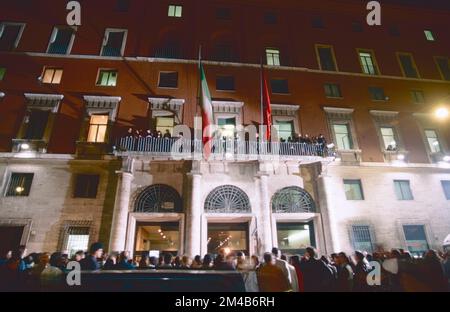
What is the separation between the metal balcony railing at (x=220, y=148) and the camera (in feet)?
49.8

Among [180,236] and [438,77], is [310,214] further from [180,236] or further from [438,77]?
[438,77]

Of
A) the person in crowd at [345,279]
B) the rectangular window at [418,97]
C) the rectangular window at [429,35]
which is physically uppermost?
the rectangular window at [429,35]

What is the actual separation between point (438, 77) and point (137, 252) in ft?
84.0

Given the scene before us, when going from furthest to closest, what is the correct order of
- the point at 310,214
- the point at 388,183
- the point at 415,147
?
the point at 415,147 < the point at 388,183 < the point at 310,214

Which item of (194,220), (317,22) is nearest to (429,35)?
(317,22)

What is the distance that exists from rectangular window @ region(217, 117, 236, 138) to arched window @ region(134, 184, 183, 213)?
16.1ft

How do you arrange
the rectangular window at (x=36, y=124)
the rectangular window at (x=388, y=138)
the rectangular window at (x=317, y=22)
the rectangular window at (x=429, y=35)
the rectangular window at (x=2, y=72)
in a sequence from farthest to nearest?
the rectangular window at (x=429, y=35) < the rectangular window at (x=317, y=22) < the rectangular window at (x=388, y=138) < the rectangular window at (x=2, y=72) < the rectangular window at (x=36, y=124)

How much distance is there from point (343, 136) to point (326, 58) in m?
7.19

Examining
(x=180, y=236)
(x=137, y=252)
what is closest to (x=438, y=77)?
(x=180, y=236)

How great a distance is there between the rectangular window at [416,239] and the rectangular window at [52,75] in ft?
77.5

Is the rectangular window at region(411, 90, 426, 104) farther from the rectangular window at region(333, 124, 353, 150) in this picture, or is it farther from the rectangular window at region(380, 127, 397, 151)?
the rectangular window at region(333, 124, 353, 150)

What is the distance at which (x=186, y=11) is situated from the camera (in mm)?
21578

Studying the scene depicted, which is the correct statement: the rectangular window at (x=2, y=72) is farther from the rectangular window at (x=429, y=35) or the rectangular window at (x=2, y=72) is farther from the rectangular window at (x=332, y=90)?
the rectangular window at (x=429, y=35)

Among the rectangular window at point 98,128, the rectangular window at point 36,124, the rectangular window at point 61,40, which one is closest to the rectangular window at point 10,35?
the rectangular window at point 61,40
